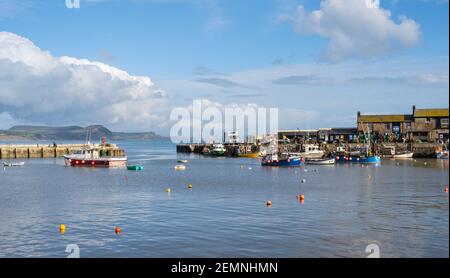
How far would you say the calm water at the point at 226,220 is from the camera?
84.2 ft

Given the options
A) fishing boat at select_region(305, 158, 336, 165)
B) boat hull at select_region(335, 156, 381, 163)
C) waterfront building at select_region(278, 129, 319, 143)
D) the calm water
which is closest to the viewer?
the calm water

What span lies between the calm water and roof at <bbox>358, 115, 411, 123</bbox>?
2948 inches

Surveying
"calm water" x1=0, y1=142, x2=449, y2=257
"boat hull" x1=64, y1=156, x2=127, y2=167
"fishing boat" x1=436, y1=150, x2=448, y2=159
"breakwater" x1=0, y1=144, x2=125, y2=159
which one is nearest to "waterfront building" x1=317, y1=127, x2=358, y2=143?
"fishing boat" x1=436, y1=150, x2=448, y2=159

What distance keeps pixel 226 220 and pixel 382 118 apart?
349 feet

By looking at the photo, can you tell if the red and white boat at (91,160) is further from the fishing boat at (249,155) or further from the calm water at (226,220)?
the fishing boat at (249,155)

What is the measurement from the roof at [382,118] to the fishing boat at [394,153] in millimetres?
10766

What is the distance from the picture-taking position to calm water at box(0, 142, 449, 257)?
1010 inches

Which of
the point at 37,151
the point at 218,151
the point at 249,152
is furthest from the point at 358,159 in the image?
the point at 37,151

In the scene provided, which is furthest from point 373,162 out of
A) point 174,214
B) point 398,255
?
point 398,255

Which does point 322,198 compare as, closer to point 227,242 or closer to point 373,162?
point 227,242

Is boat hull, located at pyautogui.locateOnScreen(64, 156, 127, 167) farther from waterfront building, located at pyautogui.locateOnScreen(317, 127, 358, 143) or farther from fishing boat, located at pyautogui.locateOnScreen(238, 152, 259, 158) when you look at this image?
waterfront building, located at pyautogui.locateOnScreen(317, 127, 358, 143)

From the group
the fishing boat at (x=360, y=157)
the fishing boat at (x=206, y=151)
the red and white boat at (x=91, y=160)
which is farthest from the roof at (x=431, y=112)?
the red and white boat at (x=91, y=160)

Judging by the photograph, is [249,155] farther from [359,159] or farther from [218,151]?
[359,159]

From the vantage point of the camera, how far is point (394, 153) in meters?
119
